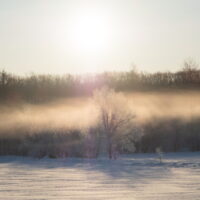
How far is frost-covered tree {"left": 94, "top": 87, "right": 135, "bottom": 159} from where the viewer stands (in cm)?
5159

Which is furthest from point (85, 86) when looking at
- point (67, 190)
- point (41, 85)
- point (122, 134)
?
point (67, 190)

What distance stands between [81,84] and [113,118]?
126 feet

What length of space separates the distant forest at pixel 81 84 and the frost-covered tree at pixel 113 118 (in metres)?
26.5

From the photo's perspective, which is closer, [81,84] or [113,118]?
[113,118]

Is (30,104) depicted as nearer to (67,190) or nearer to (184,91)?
(184,91)

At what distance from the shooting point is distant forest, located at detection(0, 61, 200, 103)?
270 ft

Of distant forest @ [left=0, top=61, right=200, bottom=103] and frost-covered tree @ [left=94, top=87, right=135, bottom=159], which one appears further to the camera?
distant forest @ [left=0, top=61, right=200, bottom=103]

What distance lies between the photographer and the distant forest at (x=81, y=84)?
82188 mm

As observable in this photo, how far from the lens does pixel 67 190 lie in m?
22.4

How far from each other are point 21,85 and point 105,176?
59.3 meters

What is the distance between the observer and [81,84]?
89.4 m

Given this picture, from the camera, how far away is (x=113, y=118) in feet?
170

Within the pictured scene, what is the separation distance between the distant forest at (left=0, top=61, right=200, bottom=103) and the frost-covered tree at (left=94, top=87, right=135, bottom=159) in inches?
1043

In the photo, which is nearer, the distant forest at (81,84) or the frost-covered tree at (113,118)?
the frost-covered tree at (113,118)
